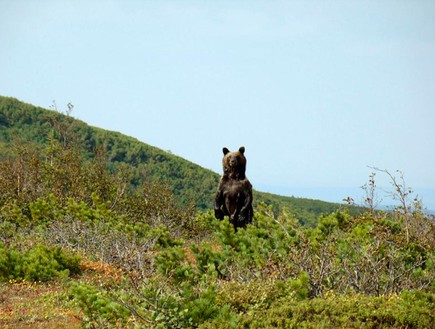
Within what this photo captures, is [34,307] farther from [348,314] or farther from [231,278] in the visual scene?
[348,314]

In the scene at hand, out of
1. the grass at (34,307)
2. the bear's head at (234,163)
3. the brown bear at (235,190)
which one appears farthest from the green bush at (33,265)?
the bear's head at (234,163)

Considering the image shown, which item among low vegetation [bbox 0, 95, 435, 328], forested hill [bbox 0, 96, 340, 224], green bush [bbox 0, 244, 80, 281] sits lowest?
green bush [bbox 0, 244, 80, 281]

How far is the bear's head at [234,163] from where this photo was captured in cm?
1322

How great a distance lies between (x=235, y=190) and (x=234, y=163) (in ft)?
2.18

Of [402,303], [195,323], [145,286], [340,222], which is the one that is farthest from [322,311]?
[340,222]

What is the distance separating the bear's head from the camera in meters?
13.2

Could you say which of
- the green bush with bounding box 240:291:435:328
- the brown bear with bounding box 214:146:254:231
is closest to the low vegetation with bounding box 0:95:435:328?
the green bush with bounding box 240:291:435:328

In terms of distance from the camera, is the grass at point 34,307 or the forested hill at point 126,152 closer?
the grass at point 34,307

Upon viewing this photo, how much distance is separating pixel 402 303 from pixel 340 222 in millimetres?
5736


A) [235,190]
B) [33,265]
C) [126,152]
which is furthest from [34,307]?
[126,152]

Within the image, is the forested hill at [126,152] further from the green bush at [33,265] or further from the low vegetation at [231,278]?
the green bush at [33,265]

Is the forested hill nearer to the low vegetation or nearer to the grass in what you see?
the low vegetation

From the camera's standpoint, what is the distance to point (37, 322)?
338 inches

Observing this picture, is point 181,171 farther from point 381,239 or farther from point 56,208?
point 381,239
